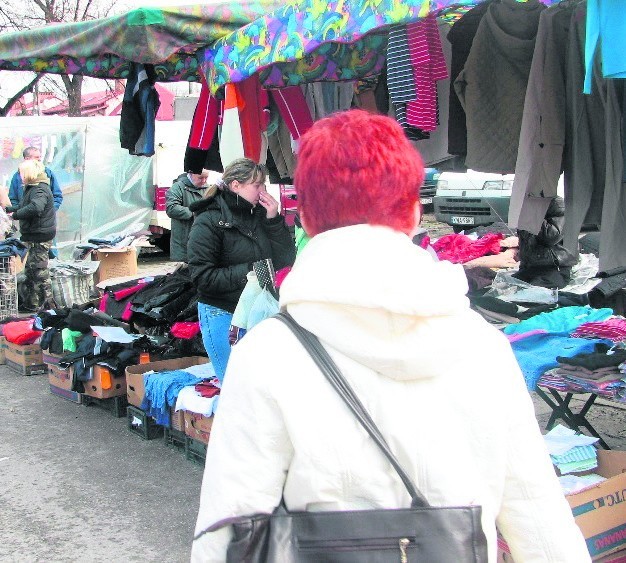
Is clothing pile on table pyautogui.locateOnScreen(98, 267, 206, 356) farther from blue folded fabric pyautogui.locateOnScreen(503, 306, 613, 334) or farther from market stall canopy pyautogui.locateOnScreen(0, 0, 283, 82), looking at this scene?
blue folded fabric pyautogui.locateOnScreen(503, 306, 613, 334)

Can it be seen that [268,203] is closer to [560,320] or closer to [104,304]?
[560,320]

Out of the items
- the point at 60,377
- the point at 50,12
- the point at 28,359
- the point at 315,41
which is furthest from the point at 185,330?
the point at 50,12

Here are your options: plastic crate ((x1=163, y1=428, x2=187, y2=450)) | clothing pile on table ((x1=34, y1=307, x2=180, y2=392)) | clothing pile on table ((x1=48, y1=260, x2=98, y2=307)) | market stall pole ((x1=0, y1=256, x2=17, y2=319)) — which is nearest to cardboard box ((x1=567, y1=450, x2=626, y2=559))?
plastic crate ((x1=163, y1=428, x2=187, y2=450))

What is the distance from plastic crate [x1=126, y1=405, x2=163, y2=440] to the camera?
5898 millimetres

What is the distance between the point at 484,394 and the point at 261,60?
11.8 ft

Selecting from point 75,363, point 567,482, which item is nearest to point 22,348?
point 75,363

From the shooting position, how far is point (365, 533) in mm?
1491

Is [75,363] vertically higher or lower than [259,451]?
lower

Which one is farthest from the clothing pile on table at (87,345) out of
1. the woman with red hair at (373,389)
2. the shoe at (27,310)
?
the woman with red hair at (373,389)

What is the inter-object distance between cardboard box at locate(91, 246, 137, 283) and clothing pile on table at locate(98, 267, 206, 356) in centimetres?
390

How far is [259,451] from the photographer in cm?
158

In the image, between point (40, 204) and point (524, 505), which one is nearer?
point (524, 505)

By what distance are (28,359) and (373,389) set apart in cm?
699

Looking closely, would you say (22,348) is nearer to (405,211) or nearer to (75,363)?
(75,363)
